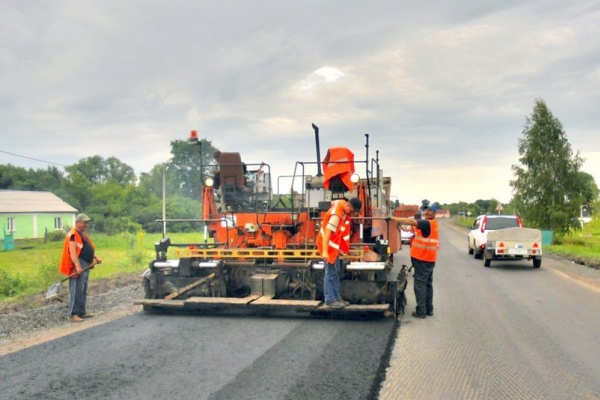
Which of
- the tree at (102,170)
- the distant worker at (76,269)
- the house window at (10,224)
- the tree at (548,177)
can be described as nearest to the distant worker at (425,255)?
the distant worker at (76,269)

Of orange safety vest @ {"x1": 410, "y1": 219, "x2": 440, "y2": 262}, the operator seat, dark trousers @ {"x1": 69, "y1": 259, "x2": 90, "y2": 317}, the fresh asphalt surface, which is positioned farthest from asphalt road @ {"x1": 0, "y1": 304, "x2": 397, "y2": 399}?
the operator seat

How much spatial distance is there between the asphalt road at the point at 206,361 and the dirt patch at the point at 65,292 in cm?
328

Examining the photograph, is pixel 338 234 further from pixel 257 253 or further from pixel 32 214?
pixel 32 214

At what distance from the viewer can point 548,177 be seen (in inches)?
1422

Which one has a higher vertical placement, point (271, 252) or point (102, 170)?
point (102, 170)

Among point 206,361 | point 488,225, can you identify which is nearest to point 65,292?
point 206,361

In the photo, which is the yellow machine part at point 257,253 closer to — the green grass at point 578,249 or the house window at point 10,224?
the green grass at point 578,249

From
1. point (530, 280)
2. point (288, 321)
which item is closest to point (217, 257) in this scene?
point (288, 321)

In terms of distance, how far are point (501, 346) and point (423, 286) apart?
2.17m

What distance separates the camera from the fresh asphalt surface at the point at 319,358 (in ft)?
17.6

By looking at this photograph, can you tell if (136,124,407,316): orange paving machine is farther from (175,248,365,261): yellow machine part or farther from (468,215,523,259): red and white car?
(468,215,523,259): red and white car

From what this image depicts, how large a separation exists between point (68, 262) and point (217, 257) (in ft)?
7.63

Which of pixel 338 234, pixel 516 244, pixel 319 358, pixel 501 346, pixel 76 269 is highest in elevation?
pixel 338 234

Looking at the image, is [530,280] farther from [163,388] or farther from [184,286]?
[163,388]
